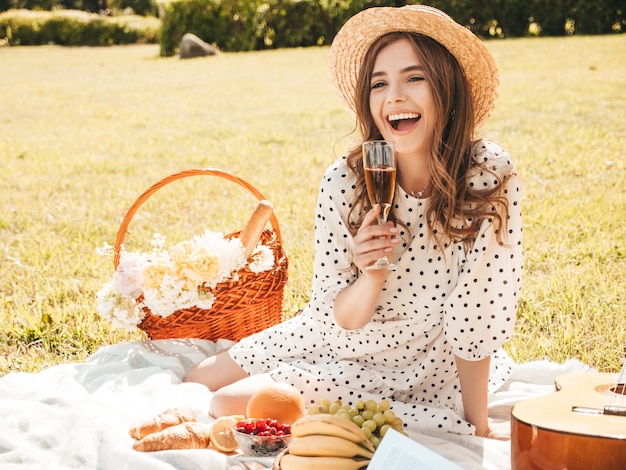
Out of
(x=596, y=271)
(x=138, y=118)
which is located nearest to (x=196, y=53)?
(x=138, y=118)

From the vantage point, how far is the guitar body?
223cm

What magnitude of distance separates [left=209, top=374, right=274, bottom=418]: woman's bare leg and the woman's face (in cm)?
121

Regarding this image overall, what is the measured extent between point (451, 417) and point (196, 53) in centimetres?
1745

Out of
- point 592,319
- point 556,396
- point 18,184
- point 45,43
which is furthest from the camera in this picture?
point 45,43

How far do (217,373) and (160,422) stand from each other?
2.27ft

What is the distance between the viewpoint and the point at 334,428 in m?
2.53

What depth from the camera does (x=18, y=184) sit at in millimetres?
7812

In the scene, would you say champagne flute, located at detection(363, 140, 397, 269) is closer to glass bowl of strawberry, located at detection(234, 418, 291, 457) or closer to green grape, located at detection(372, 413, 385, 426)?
green grape, located at detection(372, 413, 385, 426)

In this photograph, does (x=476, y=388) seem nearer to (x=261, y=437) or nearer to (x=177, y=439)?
(x=261, y=437)

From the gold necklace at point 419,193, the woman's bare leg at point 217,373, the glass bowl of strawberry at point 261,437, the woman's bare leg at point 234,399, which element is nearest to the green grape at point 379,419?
the glass bowl of strawberry at point 261,437

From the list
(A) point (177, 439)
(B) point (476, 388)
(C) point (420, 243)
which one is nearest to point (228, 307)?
(A) point (177, 439)

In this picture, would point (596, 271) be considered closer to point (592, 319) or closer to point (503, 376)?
point (592, 319)

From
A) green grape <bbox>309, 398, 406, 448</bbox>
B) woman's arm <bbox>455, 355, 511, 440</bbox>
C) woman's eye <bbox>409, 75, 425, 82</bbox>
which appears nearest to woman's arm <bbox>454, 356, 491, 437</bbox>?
woman's arm <bbox>455, 355, 511, 440</bbox>

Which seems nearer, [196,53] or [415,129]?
[415,129]
